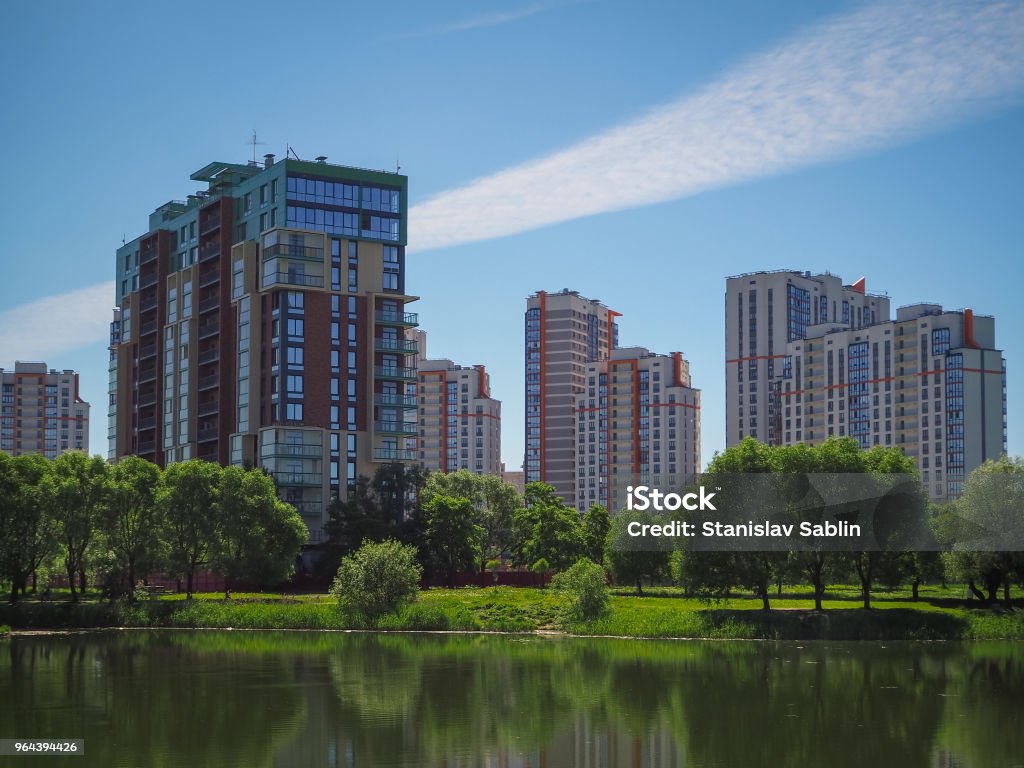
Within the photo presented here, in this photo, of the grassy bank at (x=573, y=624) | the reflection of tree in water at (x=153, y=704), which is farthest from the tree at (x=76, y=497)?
the reflection of tree in water at (x=153, y=704)

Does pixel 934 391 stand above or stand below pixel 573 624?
above

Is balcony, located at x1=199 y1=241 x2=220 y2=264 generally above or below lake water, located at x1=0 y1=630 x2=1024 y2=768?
above

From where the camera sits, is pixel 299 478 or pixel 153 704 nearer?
pixel 153 704

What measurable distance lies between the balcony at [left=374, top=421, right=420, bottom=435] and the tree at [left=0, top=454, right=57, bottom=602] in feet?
141

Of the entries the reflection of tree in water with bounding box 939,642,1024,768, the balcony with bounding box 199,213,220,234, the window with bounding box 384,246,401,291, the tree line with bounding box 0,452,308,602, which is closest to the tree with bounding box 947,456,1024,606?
the reflection of tree in water with bounding box 939,642,1024,768

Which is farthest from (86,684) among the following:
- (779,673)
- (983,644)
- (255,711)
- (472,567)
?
(472,567)

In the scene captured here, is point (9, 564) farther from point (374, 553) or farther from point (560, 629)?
point (560, 629)

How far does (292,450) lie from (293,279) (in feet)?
53.7

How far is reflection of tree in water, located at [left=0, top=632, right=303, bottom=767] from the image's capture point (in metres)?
35.5

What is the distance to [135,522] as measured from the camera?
287 feet

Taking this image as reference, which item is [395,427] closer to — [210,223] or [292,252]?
[292,252]

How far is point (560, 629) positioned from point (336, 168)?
62.4m

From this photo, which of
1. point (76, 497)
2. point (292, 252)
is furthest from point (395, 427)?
point (76, 497)

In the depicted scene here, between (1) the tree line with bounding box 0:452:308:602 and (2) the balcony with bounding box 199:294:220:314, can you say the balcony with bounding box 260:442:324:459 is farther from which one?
(1) the tree line with bounding box 0:452:308:602
